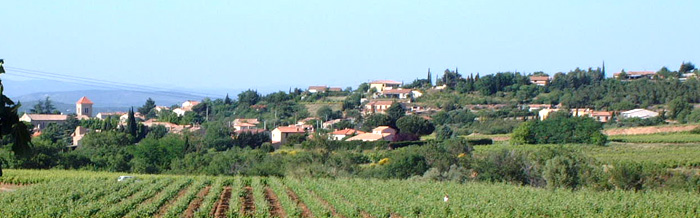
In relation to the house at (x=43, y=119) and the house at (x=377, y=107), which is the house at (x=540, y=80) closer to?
the house at (x=377, y=107)

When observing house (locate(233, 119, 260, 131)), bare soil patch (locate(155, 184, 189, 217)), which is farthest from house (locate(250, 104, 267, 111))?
bare soil patch (locate(155, 184, 189, 217))

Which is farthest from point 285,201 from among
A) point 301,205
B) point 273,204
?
point 273,204

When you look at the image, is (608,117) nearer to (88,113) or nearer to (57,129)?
(57,129)

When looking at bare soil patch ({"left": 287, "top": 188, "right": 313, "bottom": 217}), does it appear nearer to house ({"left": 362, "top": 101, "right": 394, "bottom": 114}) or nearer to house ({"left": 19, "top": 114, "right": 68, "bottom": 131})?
house ({"left": 362, "top": 101, "right": 394, "bottom": 114})

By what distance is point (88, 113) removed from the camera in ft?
417

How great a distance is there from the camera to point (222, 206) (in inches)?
919

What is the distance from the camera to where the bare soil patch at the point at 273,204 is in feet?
69.3

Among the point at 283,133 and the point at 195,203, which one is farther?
the point at 283,133

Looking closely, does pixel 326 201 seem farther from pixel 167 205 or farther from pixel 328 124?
pixel 328 124

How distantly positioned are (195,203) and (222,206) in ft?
3.04

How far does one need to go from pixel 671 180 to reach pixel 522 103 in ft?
216

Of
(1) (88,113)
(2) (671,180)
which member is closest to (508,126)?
(2) (671,180)

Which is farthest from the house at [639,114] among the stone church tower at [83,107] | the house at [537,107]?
the stone church tower at [83,107]

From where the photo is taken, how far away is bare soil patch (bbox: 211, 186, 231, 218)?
20.8 meters
